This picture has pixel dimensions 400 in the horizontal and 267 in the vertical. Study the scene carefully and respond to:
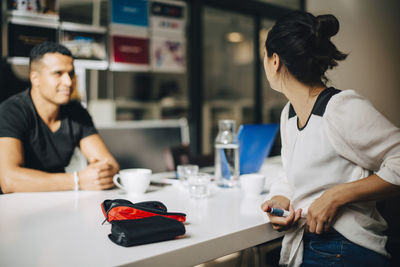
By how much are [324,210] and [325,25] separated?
548 mm

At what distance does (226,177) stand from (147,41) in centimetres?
223

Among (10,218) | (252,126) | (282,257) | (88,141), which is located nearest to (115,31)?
(88,141)

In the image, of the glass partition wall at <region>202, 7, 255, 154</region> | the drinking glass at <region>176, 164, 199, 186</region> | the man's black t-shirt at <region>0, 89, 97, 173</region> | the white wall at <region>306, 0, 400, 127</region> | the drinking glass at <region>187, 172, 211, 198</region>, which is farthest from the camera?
the glass partition wall at <region>202, 7, 255, 154</region>

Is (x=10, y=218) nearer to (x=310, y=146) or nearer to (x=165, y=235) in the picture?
(x=165, y=235)

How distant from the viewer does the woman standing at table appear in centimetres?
96

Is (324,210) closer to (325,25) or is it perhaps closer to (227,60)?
(325,25)

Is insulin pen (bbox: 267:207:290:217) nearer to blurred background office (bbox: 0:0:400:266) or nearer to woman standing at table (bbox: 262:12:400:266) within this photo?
woman standing at table (bbox: 262:12:400:266)

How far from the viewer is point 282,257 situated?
3.63ft

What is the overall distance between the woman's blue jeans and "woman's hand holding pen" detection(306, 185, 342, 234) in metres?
0.06

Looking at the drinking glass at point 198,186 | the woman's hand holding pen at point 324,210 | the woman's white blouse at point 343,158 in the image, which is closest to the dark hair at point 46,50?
the drinking glass at point 198,186

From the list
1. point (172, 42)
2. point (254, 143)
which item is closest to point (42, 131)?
point (254, 143)

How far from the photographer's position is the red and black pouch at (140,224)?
0.81m

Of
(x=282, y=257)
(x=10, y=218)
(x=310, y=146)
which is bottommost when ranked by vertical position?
(x=282, y=257)

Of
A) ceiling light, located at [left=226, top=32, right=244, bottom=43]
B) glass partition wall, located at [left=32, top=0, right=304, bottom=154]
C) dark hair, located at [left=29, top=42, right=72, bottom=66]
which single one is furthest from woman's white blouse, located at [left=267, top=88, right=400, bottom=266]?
ceiling light, located at [left=226, top=32, right=244, bottom=43]
